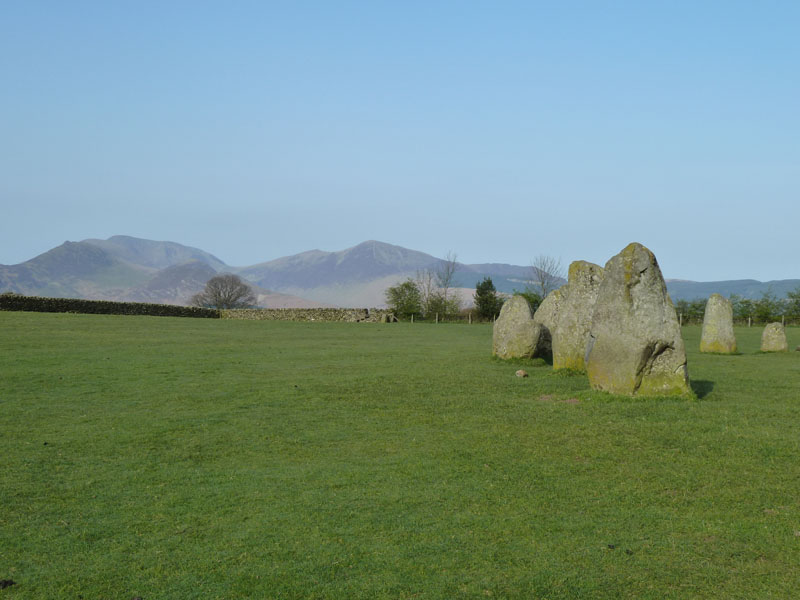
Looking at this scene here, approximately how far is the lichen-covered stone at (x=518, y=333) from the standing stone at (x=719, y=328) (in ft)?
27.4

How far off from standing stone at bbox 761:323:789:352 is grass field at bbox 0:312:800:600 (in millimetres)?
11924

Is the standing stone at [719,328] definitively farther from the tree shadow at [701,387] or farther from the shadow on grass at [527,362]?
the tree shadow at [701,387]

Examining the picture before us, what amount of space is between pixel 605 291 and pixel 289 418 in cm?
642

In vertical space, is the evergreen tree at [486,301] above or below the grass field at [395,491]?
above

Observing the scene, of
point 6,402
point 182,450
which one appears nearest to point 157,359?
point 6,402

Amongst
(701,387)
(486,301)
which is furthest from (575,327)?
(486,301)

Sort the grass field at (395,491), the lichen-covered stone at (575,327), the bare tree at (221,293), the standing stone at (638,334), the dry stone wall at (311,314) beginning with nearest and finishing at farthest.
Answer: the grass field at (395,491), the standing stone at (638,334), the lichen-covered stone at (575,327), the dry stone wall at (311,314), the bare tree at (221,293)

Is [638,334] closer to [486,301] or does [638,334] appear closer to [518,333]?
[518,333]

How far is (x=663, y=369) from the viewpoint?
Answer: 12492 millimetres

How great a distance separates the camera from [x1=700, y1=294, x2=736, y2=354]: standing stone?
24.5 metres

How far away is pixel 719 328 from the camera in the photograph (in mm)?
24641

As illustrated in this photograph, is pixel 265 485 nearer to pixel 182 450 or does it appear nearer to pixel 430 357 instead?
pixel 182 450

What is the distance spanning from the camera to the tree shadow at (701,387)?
43.4 ft

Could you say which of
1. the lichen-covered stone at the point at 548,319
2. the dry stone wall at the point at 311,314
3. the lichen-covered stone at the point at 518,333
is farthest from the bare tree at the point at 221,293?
the lichen-covered stone at the point at 518,333
